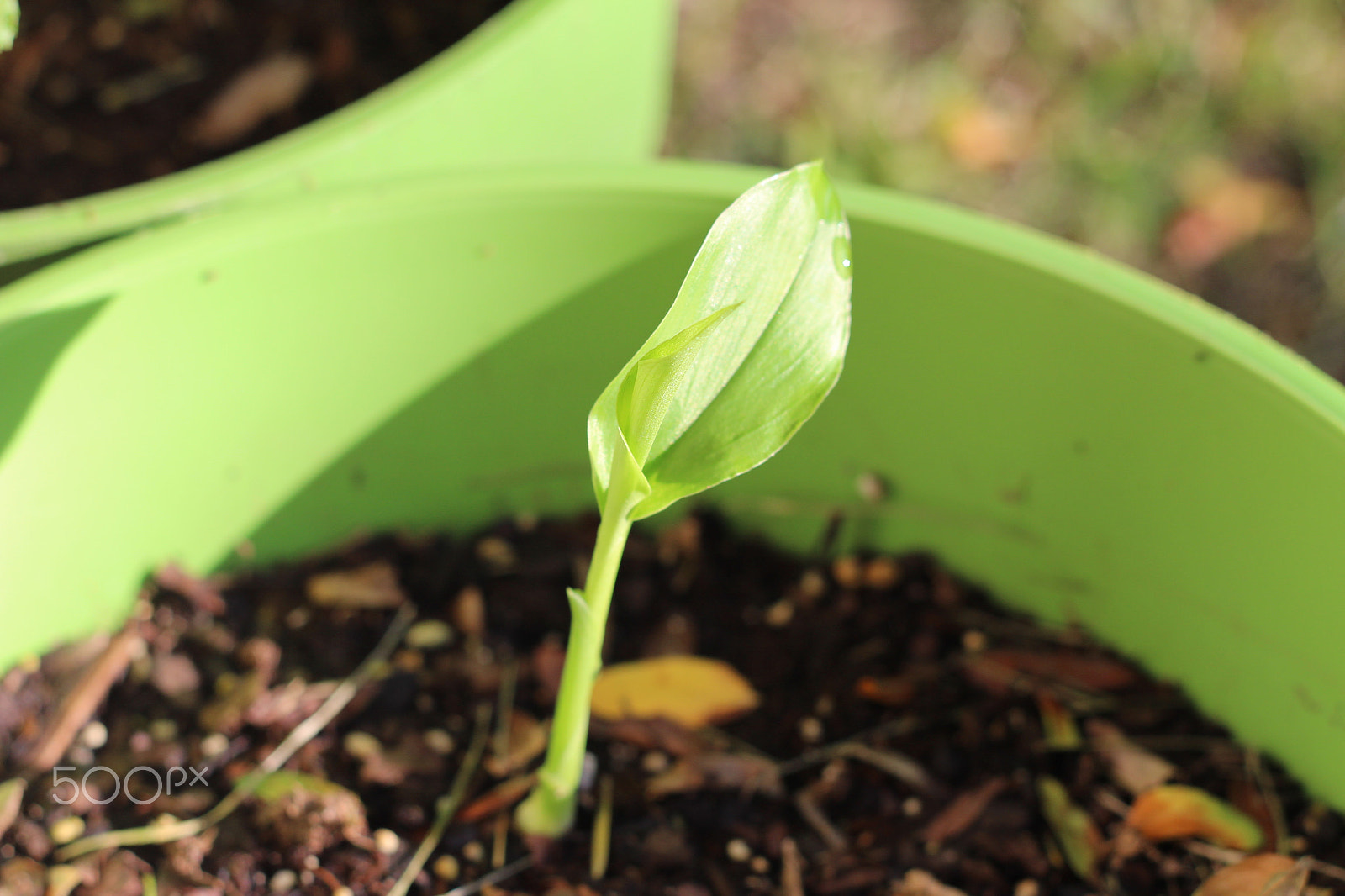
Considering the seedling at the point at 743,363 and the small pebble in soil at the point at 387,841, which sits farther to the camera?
the small pebble in soil at the point at 387,841

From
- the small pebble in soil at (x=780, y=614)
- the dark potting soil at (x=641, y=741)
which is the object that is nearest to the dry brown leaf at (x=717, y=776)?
the dark potting soil at (x=641, y=741)

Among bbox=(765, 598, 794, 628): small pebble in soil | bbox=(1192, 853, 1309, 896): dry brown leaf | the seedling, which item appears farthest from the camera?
bbox=(765, 598, 794, 628): small pebble in soil

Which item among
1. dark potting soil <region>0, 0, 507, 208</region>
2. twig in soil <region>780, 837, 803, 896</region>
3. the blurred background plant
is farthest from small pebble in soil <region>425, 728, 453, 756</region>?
the blurred background plant

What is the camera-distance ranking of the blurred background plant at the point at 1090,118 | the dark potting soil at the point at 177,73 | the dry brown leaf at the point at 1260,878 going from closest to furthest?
the dry brown leaf at the point at 1260,878
the dark potting soil at the point at 177,73
the blurred background plant at the point at 1090,118

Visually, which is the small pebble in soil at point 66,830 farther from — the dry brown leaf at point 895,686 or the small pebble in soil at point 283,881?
the dry brown leaf at point 895,686

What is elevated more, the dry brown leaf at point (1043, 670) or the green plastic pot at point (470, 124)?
the green plastic pot at point (470, 124)

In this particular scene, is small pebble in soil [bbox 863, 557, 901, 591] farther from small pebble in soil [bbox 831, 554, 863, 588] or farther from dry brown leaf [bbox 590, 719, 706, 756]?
dry brown leaf [bbox 590, 719, 706, 756]

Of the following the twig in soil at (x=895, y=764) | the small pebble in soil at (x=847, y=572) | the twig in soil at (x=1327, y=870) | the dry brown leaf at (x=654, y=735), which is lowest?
the dry brown leaf at (x=654, y=735)
